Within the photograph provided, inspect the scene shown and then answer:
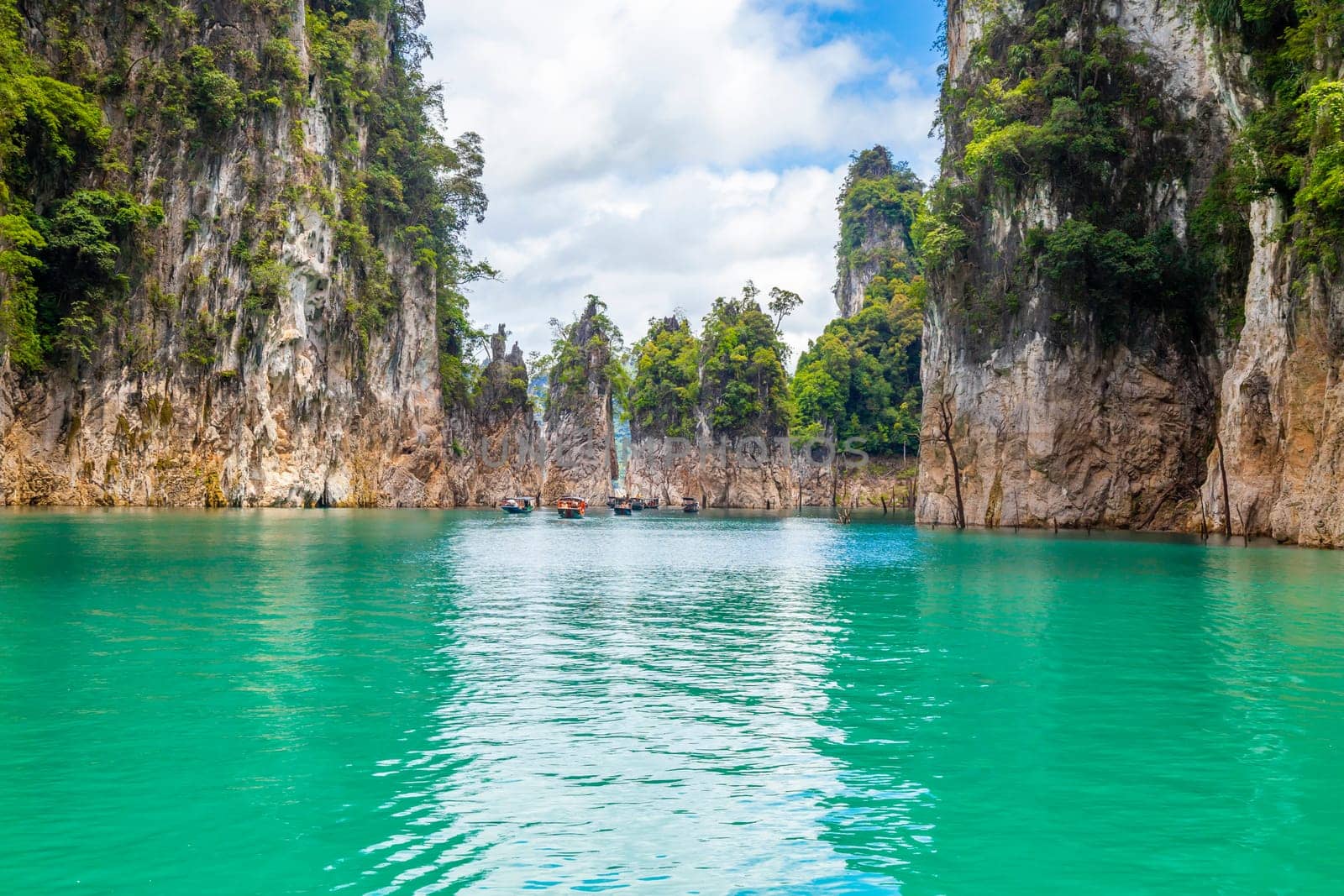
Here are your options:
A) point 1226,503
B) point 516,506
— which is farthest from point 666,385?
point 1226,503

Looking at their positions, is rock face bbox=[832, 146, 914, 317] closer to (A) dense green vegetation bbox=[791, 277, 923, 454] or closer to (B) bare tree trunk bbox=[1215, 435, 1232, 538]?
(A) dense green vegetation bbox=[791, 277, 923, 454]

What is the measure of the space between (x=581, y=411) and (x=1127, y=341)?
75.7 meters

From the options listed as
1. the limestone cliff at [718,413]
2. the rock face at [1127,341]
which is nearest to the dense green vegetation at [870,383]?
the limestone cliff at [718,413]

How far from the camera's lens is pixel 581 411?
113750mm

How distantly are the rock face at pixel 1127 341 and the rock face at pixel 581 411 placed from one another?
65.1 metres

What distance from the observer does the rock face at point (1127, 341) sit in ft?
115

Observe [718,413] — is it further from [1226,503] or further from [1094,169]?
[1226,503]

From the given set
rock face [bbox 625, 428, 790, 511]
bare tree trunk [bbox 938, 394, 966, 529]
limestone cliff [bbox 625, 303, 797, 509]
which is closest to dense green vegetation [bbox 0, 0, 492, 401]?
bare tree trunk [bbox 938, 394, 966, 529]

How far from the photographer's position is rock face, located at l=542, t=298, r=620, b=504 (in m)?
114

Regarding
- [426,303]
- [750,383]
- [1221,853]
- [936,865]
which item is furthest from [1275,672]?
[750,383]

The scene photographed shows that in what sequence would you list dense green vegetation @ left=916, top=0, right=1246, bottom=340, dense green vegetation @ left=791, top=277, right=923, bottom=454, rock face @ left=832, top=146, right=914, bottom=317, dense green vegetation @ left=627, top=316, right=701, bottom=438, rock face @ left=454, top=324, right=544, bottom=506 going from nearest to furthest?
dense green vegetation @ left=916, top=0, right=1246, bottom=340, rock face @ left=454, top=324, right=544, bottom=506, dense green vegetation @ left=791, top=277, right=923, bottom=454, dense green vegetation @ left=627, top=316, right=701, bottom=438, rock face @ left=832, top=146, right=914, bottom=317

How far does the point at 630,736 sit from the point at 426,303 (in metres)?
75.3

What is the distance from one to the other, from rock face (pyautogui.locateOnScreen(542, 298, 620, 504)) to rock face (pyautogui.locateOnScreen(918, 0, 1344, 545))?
65055mm

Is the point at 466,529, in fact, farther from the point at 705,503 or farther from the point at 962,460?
the point at 705,503
